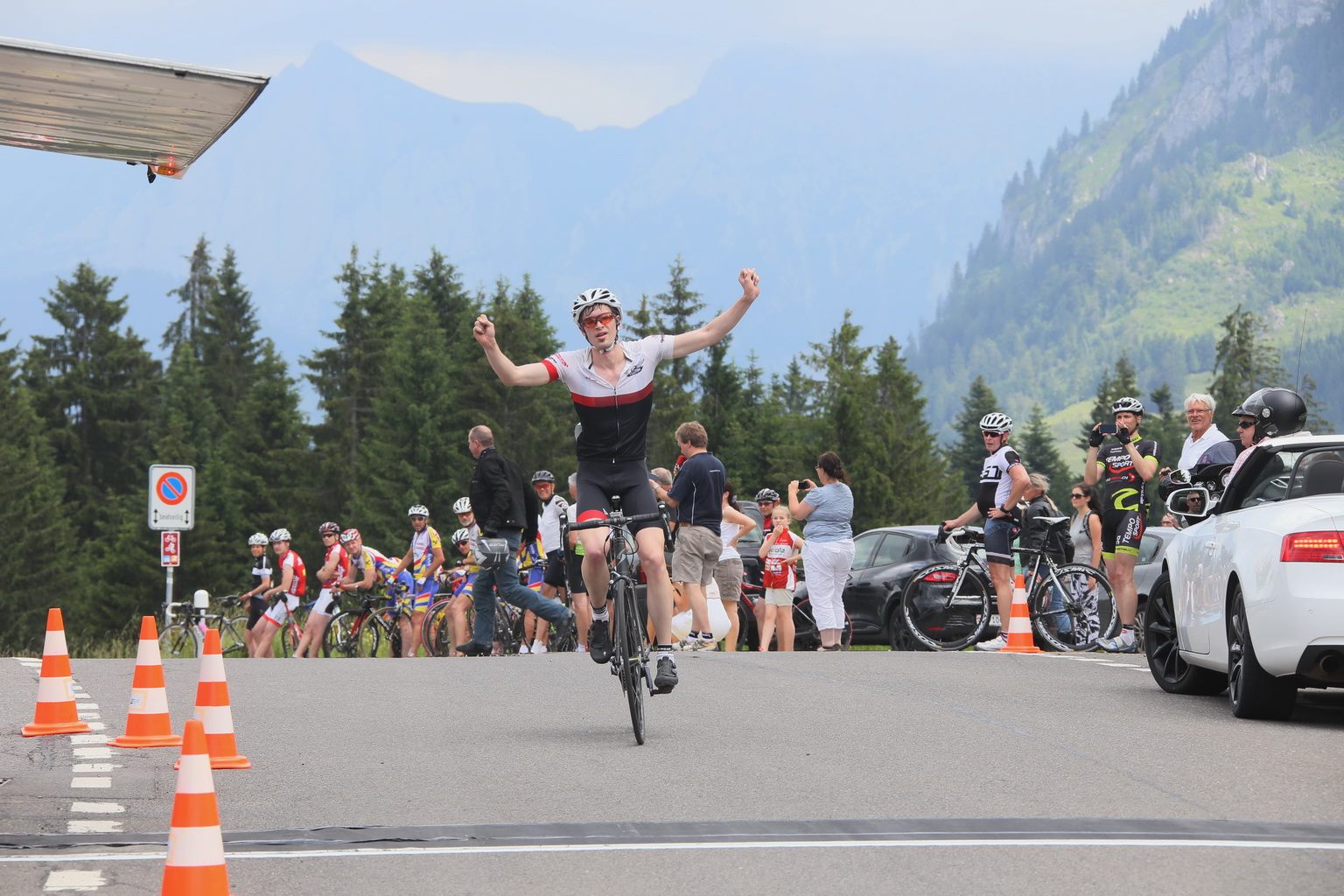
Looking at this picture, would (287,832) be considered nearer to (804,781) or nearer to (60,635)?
(804,781)

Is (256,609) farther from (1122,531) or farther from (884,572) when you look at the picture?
(1122,531)

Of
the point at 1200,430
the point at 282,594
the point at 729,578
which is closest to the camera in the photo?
the point at 1200,430

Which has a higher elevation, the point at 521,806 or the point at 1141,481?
the point at 1141,481

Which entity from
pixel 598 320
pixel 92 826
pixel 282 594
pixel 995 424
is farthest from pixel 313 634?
pixel 92 826

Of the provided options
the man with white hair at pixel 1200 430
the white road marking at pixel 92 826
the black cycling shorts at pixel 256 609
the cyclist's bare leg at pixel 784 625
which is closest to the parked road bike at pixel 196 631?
the black cycling shorts at pixel 256 609

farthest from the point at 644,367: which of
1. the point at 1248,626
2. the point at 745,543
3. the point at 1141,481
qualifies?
the point at 745,543

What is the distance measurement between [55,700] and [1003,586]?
974 cm

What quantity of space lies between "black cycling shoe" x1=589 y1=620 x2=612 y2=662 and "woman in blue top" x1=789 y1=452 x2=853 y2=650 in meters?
8.80

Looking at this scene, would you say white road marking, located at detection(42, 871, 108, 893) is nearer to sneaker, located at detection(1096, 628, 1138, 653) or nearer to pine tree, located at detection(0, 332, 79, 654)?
sneaker, located at detection(1096, 628, 1138, 653)

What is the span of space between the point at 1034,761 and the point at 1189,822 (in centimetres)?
185

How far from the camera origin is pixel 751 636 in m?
21.2

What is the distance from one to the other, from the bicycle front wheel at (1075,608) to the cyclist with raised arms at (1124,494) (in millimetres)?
572

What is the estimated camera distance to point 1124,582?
1688 centimetres

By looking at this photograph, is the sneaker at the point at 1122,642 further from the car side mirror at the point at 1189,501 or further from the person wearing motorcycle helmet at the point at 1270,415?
the car side mirror at the point at 1189,501
